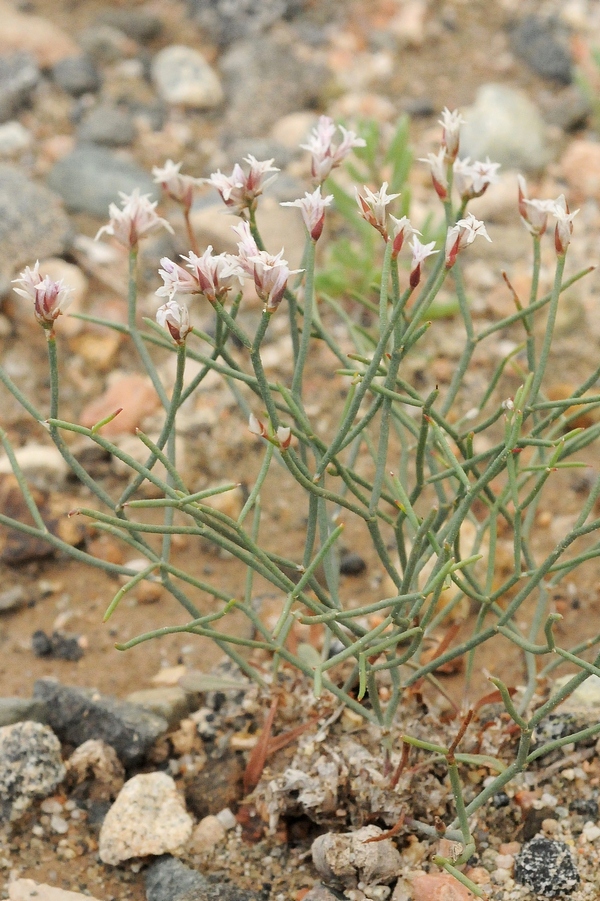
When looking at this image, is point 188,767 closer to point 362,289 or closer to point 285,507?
point 285,507

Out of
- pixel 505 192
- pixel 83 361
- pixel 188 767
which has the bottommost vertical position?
pixel 188 767

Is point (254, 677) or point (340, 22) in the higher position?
point (340, 22)

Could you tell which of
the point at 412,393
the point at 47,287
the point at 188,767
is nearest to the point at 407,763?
the point at 188,767

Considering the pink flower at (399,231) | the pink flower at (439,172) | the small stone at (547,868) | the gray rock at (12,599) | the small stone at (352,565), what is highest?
the pink flower at (439,172)

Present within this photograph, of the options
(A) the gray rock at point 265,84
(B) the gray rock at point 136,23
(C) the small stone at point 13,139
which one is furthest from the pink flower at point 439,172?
(B) the gray rock at point 136,23

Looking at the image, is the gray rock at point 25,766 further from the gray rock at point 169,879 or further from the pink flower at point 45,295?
the pink flower at point 45,295

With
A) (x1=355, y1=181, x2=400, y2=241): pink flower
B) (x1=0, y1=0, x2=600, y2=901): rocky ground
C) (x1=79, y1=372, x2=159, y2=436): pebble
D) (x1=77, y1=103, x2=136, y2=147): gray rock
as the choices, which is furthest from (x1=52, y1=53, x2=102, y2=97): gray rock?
(x1=355, y1=181, x2=400, y2=241): pink flower

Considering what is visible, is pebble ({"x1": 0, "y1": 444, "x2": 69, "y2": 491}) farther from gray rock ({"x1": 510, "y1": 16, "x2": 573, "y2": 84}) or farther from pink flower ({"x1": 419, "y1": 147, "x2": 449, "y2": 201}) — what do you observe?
gray rock ({"x1": 510, "y1": 16, "x2": 573, "y2": 84})

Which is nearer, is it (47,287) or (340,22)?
(47,287)
